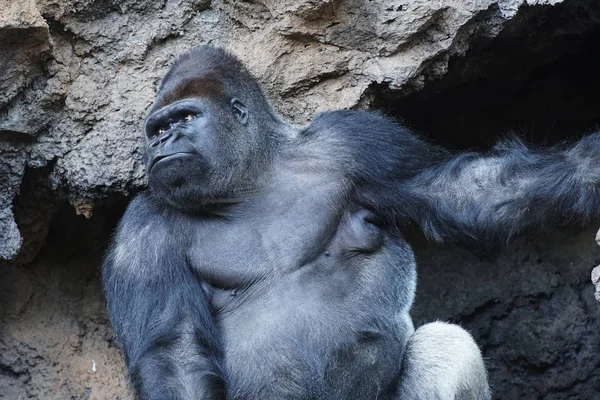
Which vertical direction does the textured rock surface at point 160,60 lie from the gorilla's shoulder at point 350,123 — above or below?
above

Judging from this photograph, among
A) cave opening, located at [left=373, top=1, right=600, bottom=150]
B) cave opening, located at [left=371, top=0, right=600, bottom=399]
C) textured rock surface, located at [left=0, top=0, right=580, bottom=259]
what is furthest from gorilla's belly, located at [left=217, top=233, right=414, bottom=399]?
cave opening, located at [left=371, top=0, right=600, bottom=399]

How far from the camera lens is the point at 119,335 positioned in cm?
475

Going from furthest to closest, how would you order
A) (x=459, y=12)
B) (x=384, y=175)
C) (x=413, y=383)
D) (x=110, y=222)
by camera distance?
1. (x=110, y=222)
2. (x=459, y=12)
3. (x=384, y=175)
4. (x=413, y=383)

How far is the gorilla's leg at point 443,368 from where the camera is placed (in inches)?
173

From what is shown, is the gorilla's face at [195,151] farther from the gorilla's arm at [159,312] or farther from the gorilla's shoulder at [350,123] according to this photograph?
the gorilla's shoulder at [350,123]

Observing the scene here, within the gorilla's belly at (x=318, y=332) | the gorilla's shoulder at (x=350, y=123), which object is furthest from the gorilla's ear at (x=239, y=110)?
the gorilla's belly at (x=318, y=332)

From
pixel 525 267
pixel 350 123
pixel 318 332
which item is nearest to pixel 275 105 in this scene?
pixel 350 123

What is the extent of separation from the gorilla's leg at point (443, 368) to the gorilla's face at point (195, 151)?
1083 millimetres

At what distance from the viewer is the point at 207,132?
15.6 ft

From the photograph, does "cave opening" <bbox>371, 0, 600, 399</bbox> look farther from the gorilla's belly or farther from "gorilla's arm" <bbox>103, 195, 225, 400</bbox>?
"gorilla's arm" <bbox>103, 195, 225, 400</bbox>

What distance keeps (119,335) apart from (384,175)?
1.36 meters

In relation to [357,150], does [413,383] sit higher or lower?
lower

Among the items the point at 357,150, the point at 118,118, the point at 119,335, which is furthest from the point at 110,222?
the point at 357,150

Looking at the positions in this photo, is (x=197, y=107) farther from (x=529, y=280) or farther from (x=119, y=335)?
(x=529, y=280)
